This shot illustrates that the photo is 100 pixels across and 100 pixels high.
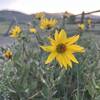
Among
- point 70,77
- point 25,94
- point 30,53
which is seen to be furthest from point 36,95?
point 30,53

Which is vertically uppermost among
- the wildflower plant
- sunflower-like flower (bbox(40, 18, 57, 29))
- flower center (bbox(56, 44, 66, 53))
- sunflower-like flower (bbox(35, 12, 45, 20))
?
flower center (bbox(56, 44, 66, 53))

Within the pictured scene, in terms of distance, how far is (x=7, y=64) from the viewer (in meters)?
4.59

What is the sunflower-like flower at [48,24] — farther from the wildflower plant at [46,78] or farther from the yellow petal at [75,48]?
the yellow petal at [75,48]

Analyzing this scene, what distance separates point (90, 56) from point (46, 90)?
2.69 feet

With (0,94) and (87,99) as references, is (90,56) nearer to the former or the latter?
(87,99)

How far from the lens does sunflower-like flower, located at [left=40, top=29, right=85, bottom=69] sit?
271 cm

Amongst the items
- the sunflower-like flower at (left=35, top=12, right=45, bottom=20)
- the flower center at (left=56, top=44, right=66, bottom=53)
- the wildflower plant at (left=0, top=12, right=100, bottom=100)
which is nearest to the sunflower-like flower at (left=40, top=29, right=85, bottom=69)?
the flower center at (left=56, top=44, right=66, bottom=53)

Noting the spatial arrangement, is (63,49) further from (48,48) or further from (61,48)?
(48,48)

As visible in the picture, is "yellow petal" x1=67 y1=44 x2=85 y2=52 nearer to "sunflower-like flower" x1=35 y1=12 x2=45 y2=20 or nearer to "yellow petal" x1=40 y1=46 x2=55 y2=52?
"yellow petal" x1=40 y1=46 x2=55 y2=52

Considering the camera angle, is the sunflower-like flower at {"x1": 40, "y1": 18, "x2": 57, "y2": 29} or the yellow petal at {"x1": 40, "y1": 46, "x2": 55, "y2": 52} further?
the sunflower-like flower at {"x1": 40, "y1": 18, "x2": 57, "y2": 29}

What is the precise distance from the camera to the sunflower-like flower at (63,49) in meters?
2.71

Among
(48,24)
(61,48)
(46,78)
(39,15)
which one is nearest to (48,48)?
(61,48)

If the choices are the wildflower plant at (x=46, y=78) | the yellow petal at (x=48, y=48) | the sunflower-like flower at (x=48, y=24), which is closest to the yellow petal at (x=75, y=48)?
the yellow petal at (x=48, y=48)

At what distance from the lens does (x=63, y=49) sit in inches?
111
